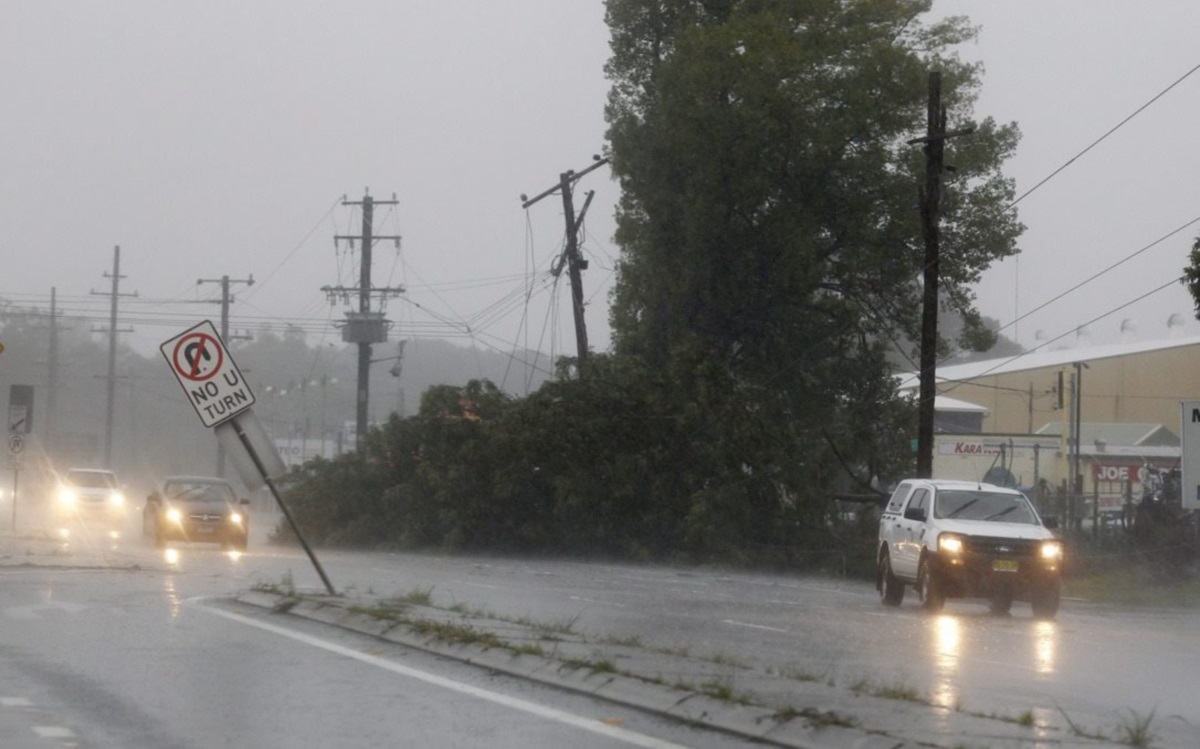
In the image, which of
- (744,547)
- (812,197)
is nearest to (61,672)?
(744,547)

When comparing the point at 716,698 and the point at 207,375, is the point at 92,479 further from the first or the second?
the point at 716,698

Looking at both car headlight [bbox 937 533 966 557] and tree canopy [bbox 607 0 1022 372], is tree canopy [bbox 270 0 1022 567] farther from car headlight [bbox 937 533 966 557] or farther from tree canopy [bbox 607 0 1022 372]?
car headlight [bbox 937 533 966 557]

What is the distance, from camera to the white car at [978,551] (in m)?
23.6

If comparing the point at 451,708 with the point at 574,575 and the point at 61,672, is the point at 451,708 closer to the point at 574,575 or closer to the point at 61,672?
the point at 61,672

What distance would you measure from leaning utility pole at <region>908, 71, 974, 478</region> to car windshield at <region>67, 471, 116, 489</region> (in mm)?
26968

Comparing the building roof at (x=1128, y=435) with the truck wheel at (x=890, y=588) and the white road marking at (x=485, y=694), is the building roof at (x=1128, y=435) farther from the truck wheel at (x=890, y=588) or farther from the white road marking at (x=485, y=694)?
the white road marking at (x=485, y=694)

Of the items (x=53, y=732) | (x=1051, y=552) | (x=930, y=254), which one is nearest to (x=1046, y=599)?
(x=1051, y=552)

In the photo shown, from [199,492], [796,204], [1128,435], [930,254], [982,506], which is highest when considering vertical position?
[796,204]

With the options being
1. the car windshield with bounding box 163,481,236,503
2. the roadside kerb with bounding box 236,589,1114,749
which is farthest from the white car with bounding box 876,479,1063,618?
the car windshield with bounding box 163,481,236,503

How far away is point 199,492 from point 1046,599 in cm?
2189

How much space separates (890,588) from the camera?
25.8 metres

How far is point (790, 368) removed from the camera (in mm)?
41125

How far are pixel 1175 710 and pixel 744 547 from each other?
2673cm

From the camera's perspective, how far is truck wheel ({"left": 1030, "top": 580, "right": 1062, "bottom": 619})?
23.5 m
